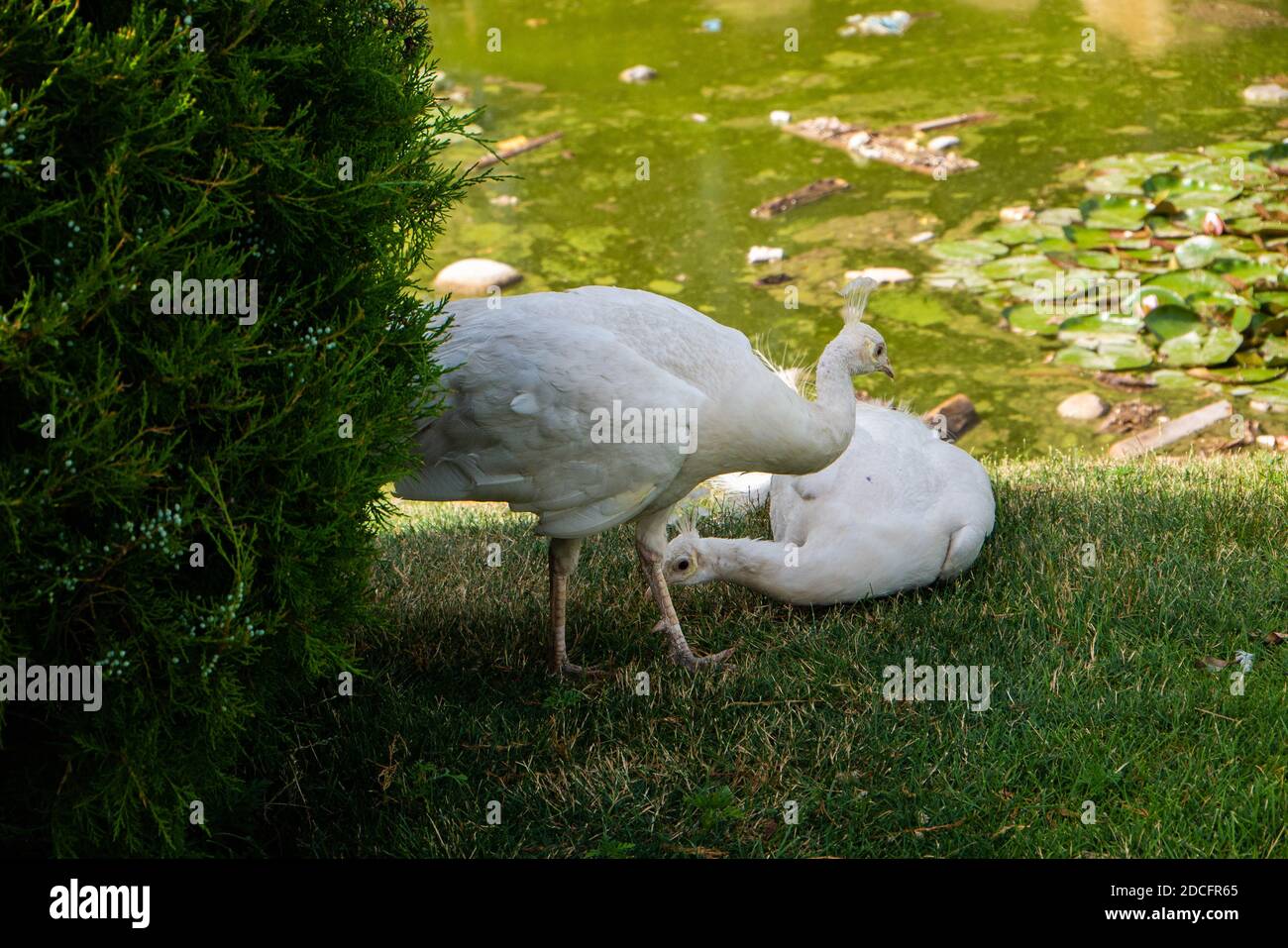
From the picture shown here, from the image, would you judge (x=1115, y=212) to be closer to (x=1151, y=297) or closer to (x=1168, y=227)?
(x=1168, y=227)


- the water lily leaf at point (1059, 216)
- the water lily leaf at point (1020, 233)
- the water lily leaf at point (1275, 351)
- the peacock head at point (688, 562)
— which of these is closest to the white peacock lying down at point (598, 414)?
the peacock head at point (688, 562)

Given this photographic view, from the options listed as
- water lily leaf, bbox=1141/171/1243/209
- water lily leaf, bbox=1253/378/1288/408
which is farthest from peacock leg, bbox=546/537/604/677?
water lily leaf, bbox=1141/171/1243/209

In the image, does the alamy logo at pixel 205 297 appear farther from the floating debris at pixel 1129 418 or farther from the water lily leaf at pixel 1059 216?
the water lily leaf at pixel 1059 216

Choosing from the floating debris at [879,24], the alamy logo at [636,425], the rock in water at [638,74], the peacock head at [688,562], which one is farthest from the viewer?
the floating debris at [879,24]

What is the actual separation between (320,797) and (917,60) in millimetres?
9927

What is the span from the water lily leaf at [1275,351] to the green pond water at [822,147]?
51 centimetres

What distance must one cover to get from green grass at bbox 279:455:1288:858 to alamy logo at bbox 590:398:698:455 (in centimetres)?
76

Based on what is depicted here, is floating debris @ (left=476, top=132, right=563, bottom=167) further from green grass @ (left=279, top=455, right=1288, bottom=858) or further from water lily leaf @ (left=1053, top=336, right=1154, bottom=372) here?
green grass @ (left=279, top=455, right=1288, bottom=858)

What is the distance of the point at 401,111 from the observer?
296 cm

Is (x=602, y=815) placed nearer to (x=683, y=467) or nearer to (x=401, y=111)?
(x=683, y=467)

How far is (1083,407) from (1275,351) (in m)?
1.19

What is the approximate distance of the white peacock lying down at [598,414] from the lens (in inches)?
141

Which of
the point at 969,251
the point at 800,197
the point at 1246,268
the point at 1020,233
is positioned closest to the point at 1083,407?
the point at 1246,268
